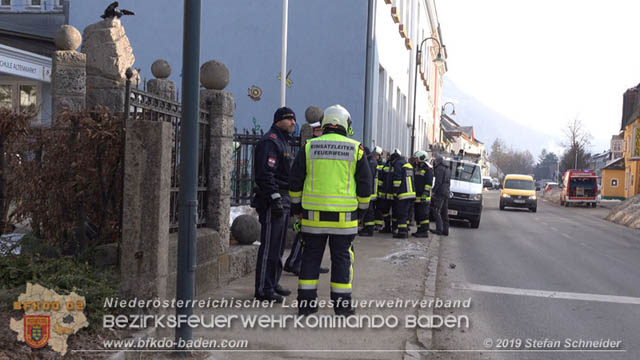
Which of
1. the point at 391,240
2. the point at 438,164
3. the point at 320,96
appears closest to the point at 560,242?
the point at 438,164

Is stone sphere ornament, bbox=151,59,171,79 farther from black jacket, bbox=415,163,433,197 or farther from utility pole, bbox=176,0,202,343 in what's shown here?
black jacket, bbox=415,163,433,197

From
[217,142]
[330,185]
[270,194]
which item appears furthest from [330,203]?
[217,142]

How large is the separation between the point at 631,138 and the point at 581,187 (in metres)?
14.4

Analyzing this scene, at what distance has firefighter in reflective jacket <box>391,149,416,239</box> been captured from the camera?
1320 cm

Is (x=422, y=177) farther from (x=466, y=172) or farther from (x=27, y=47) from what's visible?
(x=27, y=47)

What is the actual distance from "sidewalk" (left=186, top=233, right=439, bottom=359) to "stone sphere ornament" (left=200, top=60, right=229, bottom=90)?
236 cm

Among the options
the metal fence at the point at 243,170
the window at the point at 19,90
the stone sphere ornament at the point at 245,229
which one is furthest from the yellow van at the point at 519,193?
the stone sphere ornament at the point at 245,229

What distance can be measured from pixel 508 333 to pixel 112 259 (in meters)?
4.00

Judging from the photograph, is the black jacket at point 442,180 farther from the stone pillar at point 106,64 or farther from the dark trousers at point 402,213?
the stone pillar at point 106,64

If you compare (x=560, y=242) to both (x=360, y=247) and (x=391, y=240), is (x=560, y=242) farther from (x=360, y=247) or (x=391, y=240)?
(x=360, y=247)

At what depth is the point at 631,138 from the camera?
52.7 m

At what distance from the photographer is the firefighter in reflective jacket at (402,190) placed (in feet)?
43.3

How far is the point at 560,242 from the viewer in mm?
15641

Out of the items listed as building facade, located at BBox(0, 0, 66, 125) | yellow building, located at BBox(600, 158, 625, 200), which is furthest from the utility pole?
yellow building, located at BBox(600, 158, 625, 200)
